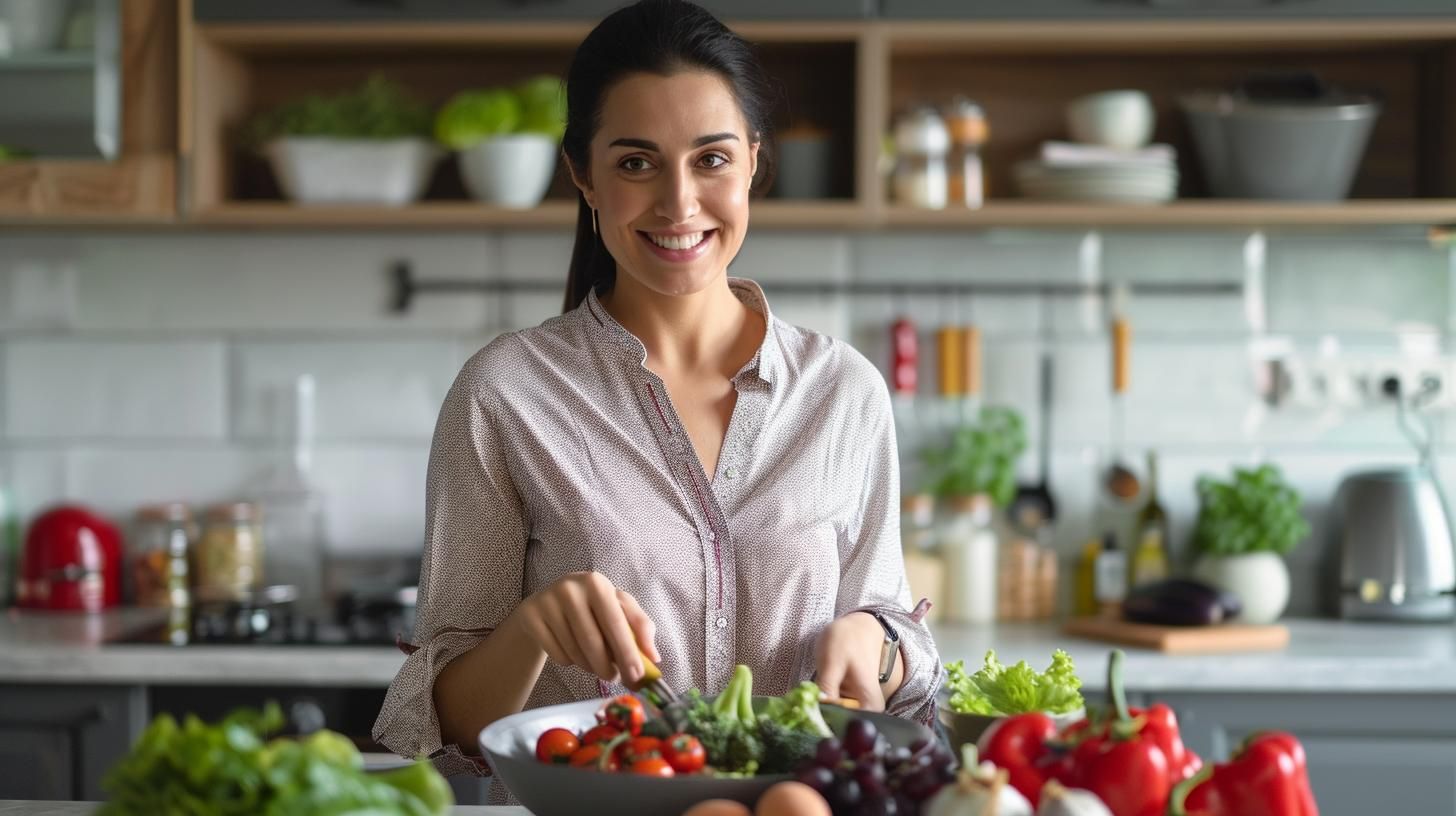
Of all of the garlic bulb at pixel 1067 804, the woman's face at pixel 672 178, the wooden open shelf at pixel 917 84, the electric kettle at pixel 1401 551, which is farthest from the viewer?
the electric kettle at pixel 1401 551

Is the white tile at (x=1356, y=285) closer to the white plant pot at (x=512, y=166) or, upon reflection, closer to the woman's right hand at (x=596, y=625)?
the white plant pot at (x=512, y=166)

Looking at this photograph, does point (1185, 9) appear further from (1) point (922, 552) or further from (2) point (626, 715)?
(2) point (626, 715)

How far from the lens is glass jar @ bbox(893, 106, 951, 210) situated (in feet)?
8.96

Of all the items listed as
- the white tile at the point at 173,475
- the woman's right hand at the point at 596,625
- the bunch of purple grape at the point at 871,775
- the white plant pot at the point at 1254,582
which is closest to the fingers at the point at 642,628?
the woman's right hand at the point at 596,625

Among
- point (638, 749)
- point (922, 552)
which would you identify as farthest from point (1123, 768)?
point (922, 552)

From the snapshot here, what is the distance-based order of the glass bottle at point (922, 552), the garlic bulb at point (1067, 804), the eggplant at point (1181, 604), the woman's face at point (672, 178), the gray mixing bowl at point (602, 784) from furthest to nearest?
the glass bottle at point (922, 552) → the eggplant at point (1181, 604) → the woman's face at point (672, 178) → the gray mixing bowl at point (602, 784) → the garlic bulb at point (1067, 804)

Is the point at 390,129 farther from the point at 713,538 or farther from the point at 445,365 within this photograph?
the point at 713,538

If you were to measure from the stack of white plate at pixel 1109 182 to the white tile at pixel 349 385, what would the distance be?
1.22 meters

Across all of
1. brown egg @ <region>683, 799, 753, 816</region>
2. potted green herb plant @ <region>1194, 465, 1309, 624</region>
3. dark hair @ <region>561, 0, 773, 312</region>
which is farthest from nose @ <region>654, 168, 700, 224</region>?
potted green herb plant @ <region>1194, 465, 1309, 624</region>

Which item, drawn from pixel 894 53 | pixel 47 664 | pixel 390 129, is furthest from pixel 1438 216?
pixel 47 664

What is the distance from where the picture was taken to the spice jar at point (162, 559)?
2.82 m

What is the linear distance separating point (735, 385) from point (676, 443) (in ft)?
0.33

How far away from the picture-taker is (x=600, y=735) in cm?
103

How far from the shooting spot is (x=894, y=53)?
2.79 meters
